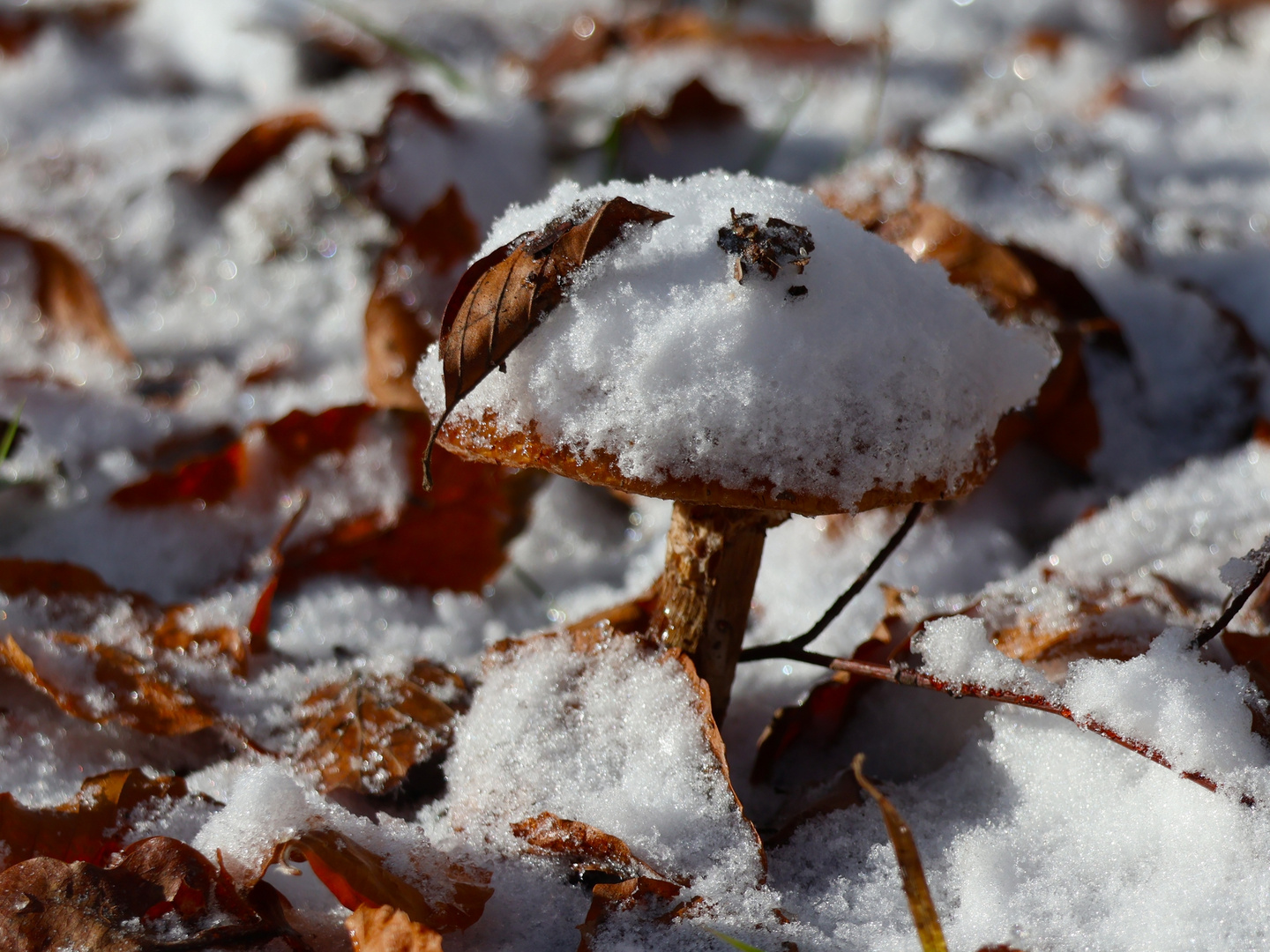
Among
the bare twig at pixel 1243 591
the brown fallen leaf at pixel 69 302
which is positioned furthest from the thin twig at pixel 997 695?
the brown fallen leaf at pixel 69 302

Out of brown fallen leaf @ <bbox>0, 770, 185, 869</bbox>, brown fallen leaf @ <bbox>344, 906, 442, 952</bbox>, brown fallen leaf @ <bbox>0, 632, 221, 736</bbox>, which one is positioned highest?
brown fallen leaf @ <bbox>344, 906, 442, 952</bbox>

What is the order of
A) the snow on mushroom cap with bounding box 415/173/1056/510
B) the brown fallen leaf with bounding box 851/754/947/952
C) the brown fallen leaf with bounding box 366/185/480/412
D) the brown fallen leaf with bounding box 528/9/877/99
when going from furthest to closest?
the brown fallen leaf with bounding box 528/9/877/99
the brown fallen leaf with bounding box 366/185/480/412
the snow on mushroom cap with bounding box 415/173/1056/510
the brown fallen leaf with bounding box 851/754/947/952

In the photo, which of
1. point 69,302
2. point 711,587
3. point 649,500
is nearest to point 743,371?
point 711,587

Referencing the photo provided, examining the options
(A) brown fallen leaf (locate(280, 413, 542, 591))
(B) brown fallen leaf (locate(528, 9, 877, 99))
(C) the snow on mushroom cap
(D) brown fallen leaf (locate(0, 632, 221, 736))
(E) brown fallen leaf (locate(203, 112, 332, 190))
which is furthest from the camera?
(B) brown fallen leaf (locate(528, 9, 877, 99))

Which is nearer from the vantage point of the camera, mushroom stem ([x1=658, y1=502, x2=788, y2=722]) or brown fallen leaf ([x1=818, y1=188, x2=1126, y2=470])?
mushroom stem ([x1=658, y1=502, x2=788, y2=722])

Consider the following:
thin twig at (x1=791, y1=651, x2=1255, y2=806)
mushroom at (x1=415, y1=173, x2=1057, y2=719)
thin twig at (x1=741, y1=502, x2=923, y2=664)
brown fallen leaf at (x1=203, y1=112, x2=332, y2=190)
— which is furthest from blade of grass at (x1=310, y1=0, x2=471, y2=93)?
thin twig at (x1=791, y1=651, x2=1255, y2=806)

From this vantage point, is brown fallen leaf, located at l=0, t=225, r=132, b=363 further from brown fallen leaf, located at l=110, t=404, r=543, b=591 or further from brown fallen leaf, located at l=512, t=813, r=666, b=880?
brown fallen leaf, located at l=512, t=813, r=666, b=880
